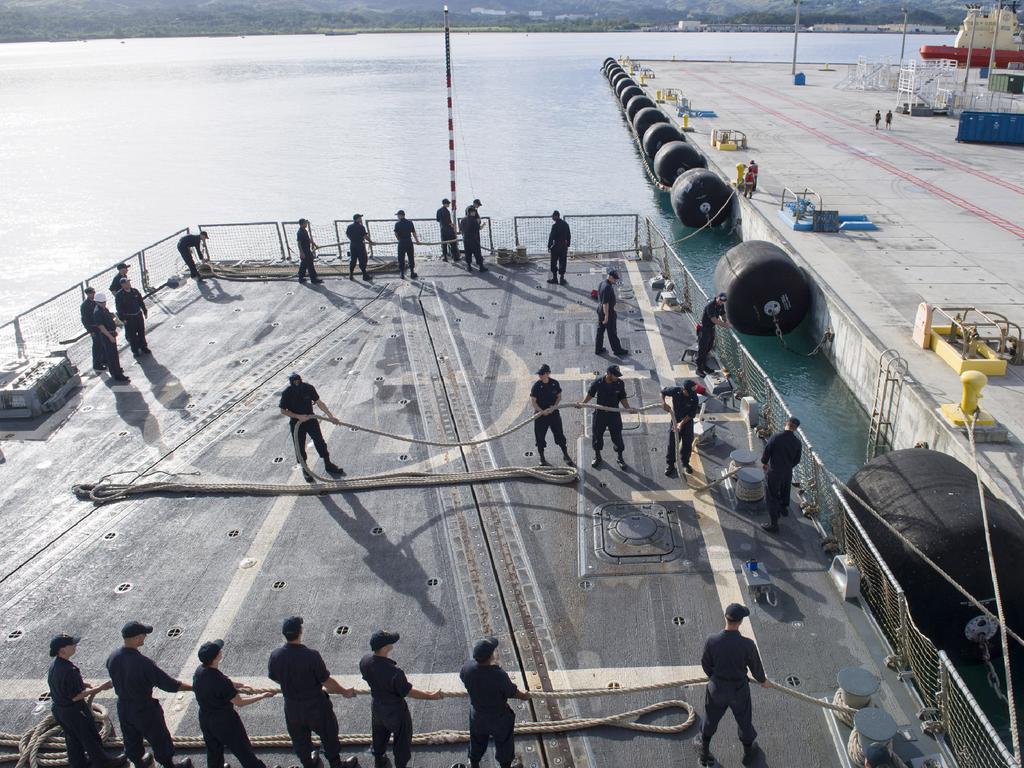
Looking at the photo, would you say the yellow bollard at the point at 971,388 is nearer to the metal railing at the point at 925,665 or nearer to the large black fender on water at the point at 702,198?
the metal railing at the point at 925,665

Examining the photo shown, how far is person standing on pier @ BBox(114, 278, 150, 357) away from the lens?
15445mm

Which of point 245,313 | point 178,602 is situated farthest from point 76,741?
point 245,313

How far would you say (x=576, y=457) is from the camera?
1191cm

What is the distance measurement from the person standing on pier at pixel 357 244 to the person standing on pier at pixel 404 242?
34.1 inches

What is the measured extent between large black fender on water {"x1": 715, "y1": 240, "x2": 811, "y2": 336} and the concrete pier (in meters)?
0.75

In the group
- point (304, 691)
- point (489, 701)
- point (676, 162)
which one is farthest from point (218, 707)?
point (676, 162)

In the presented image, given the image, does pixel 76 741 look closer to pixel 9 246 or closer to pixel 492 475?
pixel 492 475

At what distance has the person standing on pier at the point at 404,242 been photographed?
19344 mm

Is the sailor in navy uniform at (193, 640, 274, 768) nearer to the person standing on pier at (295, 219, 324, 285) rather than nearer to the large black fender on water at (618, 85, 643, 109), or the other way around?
the person standing on pier at (295, 219, 324, 285)

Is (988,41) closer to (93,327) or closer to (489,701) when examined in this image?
(93,327)

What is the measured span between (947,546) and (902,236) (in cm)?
1693

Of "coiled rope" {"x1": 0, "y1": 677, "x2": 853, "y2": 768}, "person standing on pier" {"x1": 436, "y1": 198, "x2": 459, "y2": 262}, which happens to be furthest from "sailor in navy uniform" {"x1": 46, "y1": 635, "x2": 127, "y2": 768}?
"person standing on pier" {"x1": 436, "y1": 198, "x2": 459, "y2": 262}

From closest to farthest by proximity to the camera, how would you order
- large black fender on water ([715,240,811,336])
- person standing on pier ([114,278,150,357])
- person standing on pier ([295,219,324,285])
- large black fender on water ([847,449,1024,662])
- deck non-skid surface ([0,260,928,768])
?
1. deck non-skid surface ([0,260,928,768])
2. large black fender on water ([847,449,1024,662])
3. person standing on pier ([114,278,150,357])
4. large black fender on water ([715,240,811,336])
5. person standing on pier ([295,219,324,285])

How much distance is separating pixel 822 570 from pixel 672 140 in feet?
112
